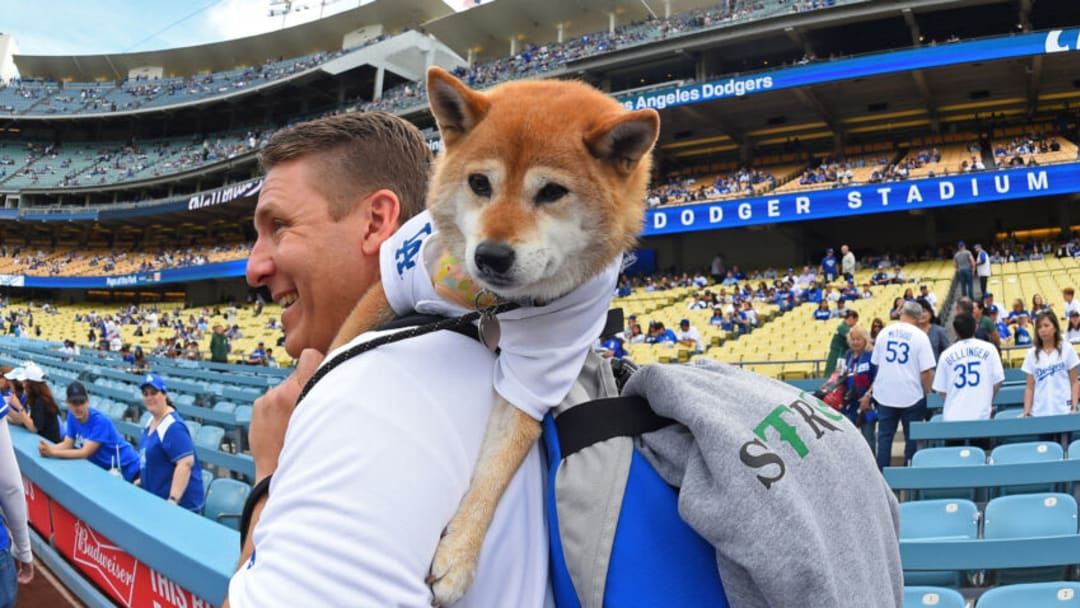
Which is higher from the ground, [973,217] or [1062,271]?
[973,217]

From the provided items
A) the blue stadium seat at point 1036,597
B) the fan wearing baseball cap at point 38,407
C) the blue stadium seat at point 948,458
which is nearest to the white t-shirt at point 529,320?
the blue stadium seat at point 1036,597

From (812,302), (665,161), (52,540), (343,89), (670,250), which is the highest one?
(343,89)

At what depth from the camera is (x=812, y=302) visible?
17422 millimetres

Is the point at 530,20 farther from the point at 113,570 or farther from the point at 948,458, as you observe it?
the point at 113,570

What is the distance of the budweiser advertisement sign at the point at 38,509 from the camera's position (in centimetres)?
421

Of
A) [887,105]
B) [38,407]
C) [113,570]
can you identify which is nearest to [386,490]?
[113,570]

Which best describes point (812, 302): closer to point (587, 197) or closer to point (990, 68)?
point (990, 68)

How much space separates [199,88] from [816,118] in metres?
41.2

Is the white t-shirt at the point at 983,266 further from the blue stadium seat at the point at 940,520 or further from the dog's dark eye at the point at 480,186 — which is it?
the dog's dark eye at the point at 480,186

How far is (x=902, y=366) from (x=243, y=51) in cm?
5626

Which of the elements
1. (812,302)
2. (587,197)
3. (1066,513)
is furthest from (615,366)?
(812,302)

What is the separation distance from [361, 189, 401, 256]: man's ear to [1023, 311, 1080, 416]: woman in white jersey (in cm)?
611

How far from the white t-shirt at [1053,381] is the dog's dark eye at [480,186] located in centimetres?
625

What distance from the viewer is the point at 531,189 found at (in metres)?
1.24
